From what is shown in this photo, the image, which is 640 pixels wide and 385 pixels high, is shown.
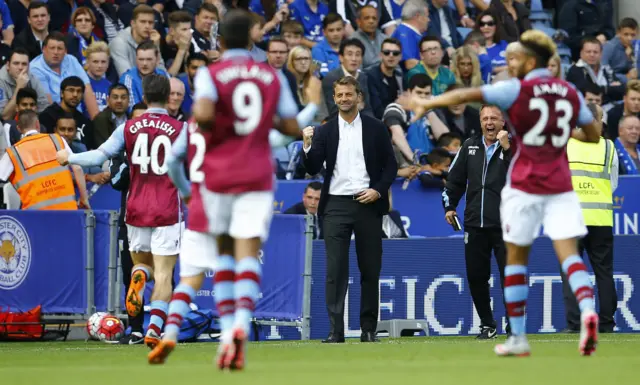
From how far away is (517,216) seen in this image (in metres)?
9.57

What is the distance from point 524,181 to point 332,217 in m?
3.92

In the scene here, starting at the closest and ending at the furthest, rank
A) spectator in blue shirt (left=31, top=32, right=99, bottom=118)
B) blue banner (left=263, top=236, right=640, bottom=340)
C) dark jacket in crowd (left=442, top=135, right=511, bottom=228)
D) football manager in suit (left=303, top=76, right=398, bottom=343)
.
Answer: football manager in suit (left=303, top=76, right=398, bottom=343), dark jacket in crowd (left=442, top=135, right=511, bottom=228), blue banner (left=263, top=236, right=640, bottom=340), spectator in blue shirt (left=31, top=32, right=99, bottom=118)

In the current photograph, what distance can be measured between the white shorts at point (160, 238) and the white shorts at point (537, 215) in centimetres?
375

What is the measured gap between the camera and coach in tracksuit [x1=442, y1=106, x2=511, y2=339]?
13.7 metres

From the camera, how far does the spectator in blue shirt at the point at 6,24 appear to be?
18.1 meters

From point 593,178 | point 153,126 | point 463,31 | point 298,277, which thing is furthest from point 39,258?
point 463,31

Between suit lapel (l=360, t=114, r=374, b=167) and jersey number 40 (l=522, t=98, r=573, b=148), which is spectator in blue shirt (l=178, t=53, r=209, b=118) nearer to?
suit lapel (l=360, t=114, r=374, b=167)

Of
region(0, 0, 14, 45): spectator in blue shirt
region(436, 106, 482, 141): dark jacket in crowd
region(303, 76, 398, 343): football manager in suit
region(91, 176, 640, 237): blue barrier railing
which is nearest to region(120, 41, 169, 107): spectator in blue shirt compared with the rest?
region(0, 0, 14, 45): spectator in blue shirt

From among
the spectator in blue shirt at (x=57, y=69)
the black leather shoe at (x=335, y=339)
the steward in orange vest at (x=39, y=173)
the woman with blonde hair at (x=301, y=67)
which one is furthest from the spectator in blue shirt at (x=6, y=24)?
the black leather shoe at (x=335, y=339)

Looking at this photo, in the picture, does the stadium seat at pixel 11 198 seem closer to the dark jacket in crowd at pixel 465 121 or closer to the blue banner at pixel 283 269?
the blue banner at pixel 283 269

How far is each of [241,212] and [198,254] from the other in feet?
2.51

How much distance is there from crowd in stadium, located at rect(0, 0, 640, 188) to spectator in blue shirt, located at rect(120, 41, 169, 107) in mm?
18

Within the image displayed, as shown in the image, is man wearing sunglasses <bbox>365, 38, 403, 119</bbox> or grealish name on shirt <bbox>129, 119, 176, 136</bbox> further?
man wearing sunglasses <bbox>365, 38, 403, 119</bbox>

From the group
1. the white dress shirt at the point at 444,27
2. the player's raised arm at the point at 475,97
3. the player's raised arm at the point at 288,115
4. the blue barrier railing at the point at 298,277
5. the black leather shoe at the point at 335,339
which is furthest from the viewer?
the white dress shirt at the point at 444,27
